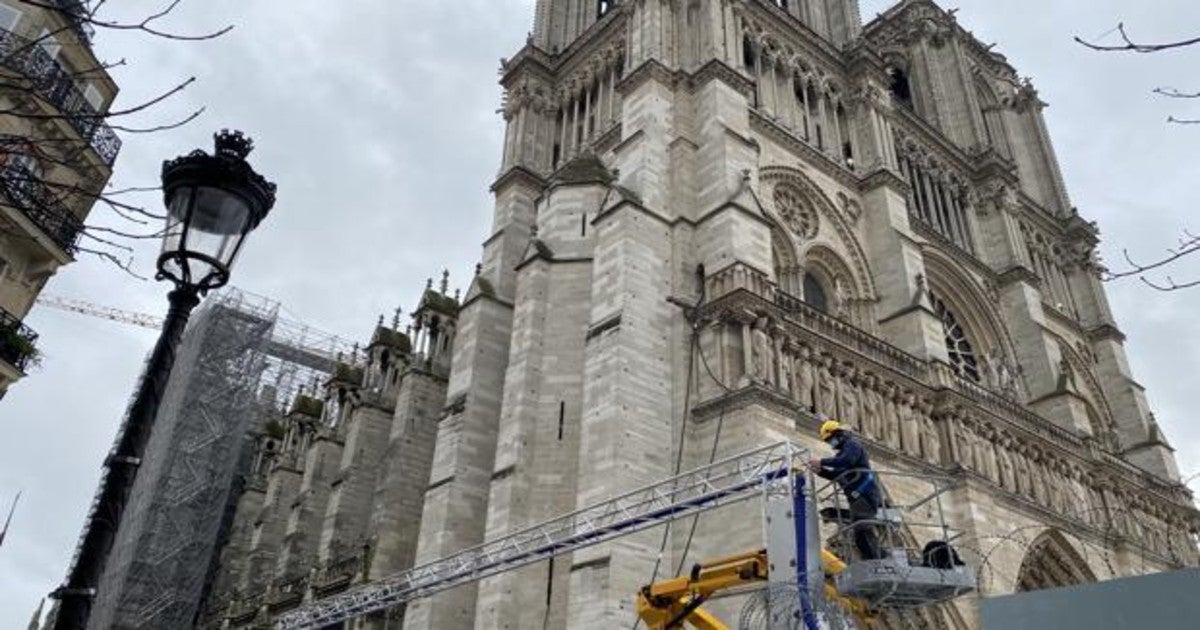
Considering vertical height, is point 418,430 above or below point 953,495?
above

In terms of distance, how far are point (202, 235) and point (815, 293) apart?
18.9m

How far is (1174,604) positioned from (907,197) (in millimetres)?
18330

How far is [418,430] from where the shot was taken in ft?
78.0

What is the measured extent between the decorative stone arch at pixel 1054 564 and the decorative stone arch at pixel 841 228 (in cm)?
670

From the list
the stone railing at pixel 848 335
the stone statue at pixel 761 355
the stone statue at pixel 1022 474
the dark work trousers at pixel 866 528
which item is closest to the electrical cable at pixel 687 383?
the stone statue at pixel 761 355

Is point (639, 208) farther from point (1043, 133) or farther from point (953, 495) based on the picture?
point (1043, 133)

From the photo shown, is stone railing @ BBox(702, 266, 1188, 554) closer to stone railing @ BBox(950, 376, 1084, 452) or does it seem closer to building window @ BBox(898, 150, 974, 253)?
stone railing @ BBox(950, 376, 1084, 452)

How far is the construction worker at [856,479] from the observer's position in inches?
340

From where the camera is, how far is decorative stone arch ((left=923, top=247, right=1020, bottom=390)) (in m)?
24.8

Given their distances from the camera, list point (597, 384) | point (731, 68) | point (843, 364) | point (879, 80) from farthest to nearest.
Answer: point (879, 80), point (731, 68), point (843, 364), point (597, 384)

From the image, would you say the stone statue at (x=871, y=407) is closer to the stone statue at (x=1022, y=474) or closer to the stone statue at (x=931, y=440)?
the stone statue at (x=931, y=440)

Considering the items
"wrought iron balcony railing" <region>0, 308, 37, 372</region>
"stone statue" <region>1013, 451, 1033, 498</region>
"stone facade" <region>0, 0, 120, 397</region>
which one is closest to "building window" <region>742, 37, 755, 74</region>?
"stone statue" <region>1013, 451, 1033, 498</region>

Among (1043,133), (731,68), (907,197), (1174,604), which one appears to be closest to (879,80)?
(907,197)

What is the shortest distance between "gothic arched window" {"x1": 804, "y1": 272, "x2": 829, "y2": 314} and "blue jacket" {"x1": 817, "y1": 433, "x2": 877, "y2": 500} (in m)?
Result: 12.8
